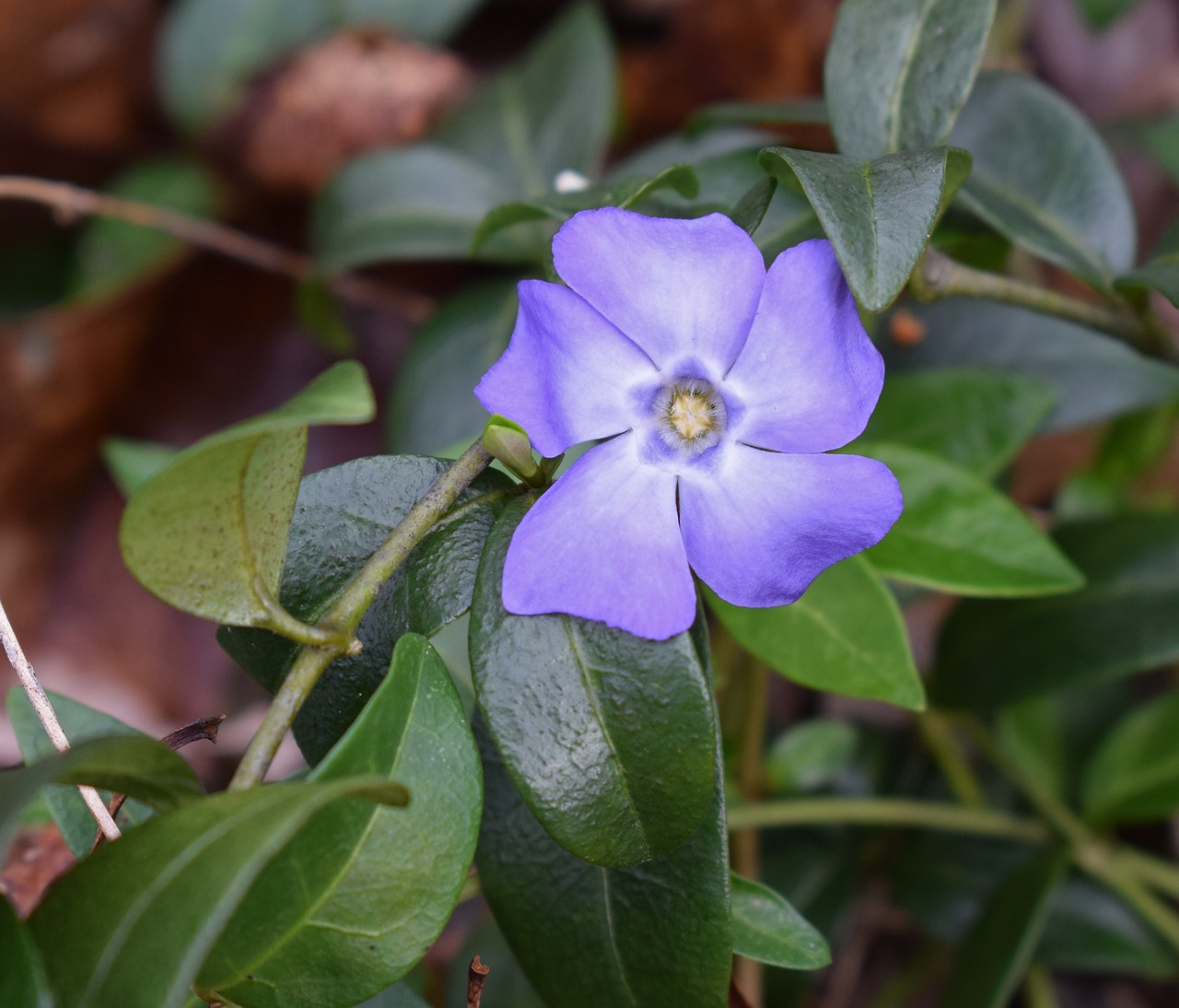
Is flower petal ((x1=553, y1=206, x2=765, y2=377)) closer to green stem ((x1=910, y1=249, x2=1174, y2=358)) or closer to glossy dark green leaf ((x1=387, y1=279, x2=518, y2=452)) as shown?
green stem ((x1=910, y1=249, x2=1174, y2=358))

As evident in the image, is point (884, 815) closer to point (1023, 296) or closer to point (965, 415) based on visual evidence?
point (965, 415)

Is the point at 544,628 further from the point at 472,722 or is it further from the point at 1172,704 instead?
the point at 1172,704

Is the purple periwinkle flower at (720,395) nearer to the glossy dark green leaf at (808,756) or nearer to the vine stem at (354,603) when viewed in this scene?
the vine stem at (354,603)

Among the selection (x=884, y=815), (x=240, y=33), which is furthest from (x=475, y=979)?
(x=240, y=33)

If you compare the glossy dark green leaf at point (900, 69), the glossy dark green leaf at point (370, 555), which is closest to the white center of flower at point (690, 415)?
the glossy dark green leaf at point (370, 555)

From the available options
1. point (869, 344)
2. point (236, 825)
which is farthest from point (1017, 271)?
point (236, 825)

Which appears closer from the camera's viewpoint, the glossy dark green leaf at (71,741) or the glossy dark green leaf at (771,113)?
the glossy dark green leaf at (71,741)
